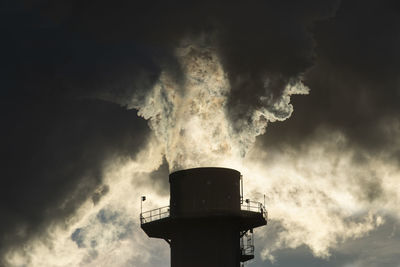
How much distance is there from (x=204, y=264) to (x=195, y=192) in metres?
5.19

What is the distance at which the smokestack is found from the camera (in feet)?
175

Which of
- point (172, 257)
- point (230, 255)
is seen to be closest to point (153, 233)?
point (172, 257)

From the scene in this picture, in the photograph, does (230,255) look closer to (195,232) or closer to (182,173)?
(195,232)

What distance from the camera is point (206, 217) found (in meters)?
52.8

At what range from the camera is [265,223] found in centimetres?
5722

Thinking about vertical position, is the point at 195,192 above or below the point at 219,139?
below

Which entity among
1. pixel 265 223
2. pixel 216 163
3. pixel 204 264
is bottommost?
pixel 204 264

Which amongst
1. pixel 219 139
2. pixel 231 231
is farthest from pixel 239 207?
pixel 219 139

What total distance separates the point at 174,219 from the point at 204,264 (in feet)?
12.7

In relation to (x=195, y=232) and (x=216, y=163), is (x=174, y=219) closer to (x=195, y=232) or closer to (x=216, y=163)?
(x=195, y=232)

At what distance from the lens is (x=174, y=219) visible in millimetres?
53656

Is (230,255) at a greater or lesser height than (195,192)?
lesser

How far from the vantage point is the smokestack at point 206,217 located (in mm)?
53219

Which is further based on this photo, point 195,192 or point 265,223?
point 265,223
